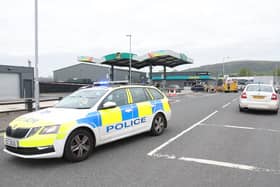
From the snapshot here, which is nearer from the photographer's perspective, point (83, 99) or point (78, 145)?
point (78, 145)

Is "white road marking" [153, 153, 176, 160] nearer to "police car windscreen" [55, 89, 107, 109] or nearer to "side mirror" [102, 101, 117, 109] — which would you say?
"side mirror" [102, 101, 117, 109]

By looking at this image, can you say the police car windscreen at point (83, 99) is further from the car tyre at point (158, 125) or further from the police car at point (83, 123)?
the car tyre at point (158, 125)

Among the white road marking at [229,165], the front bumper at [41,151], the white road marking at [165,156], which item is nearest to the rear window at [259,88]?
the white road marking at [229,165]

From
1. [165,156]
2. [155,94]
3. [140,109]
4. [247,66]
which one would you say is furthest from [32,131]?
[247,66]

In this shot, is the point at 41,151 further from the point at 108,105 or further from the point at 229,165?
the point at 229,165

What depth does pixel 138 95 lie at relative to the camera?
6.41 meters

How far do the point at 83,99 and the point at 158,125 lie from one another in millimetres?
2507

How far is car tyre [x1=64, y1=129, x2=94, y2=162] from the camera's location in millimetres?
4402

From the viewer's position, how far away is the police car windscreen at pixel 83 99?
5.19 meters

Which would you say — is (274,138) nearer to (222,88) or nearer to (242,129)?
(242,129)

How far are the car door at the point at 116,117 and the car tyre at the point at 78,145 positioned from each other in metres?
0.36

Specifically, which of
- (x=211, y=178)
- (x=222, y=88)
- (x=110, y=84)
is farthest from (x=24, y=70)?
(x=222, y=88)

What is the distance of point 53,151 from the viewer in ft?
13.7

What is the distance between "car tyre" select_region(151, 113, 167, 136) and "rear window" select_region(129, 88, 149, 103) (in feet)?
2.39
